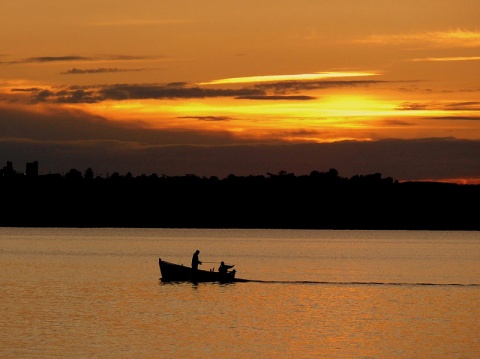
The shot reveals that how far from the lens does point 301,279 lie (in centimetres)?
9150

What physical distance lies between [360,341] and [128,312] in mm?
15990

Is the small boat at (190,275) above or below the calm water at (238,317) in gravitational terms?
above

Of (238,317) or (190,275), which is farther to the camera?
(190,275)

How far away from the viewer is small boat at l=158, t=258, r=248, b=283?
72.8 m

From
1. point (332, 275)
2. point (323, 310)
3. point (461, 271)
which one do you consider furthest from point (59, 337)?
point (461, 271)

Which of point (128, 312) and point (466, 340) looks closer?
point (466, 340)

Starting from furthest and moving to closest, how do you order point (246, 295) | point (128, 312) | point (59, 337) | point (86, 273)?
point (86, 273) < point (246, 295) < point (128, 312) < point (59, 337)

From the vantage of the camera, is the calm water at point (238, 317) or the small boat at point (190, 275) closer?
the calm water at point (238, 317)

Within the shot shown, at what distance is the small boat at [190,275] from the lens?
2864 inches

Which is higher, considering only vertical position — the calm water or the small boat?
the small boat

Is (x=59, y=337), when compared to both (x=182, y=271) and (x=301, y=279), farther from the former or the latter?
(x=301, y=279)

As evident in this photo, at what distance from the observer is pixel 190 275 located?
245ft

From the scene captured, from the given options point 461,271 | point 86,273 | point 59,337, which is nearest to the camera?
point 59,337

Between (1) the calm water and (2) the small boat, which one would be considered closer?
(1) the calm water
